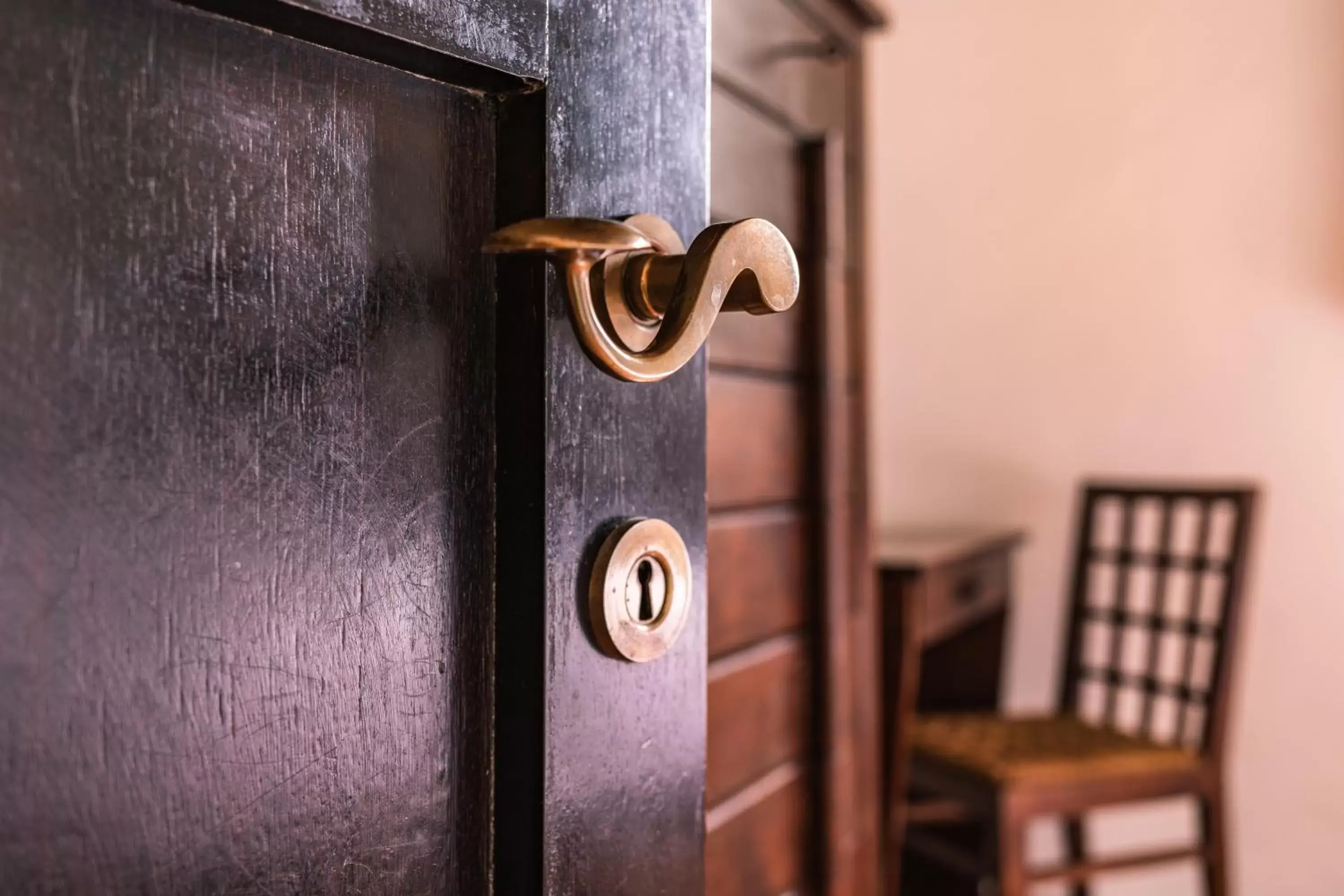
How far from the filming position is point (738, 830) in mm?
907

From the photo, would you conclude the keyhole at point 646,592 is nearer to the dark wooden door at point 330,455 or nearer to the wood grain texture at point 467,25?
the dark wooden door at point 330,455

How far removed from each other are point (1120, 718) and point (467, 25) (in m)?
2.13

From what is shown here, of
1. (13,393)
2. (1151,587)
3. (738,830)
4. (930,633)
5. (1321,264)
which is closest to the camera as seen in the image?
(13,393)

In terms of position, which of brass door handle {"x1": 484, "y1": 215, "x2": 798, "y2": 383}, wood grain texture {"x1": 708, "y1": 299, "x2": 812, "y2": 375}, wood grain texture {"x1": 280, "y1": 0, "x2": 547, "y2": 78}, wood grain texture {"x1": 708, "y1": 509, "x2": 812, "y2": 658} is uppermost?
wood grain texture {"x1": 280, "y1": 0, "x2": 547, "y2": 78}

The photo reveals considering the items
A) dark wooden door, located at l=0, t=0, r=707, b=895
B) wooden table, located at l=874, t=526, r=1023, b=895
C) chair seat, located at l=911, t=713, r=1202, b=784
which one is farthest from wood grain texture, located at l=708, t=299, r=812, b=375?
chair seat, located at l=911, t=713, r=1202, b=784

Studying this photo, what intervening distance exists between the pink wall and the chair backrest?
0.10 m

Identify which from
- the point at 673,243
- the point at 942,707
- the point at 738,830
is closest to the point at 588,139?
the point at 673,243

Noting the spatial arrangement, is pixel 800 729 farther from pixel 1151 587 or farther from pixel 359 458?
pixel 1151 587

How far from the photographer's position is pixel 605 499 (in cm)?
37

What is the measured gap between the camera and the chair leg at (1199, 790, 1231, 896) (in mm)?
1659

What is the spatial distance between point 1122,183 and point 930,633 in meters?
1.06

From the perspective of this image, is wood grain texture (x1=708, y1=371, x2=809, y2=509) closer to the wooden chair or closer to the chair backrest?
the wooden chair

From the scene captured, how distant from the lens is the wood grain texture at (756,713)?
88cm

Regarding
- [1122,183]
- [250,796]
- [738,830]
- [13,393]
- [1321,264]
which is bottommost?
[738,830]
